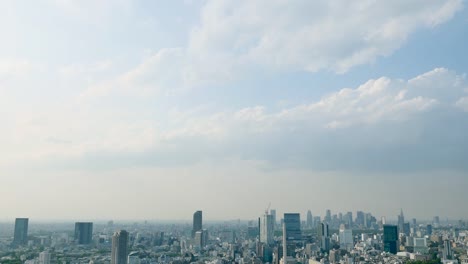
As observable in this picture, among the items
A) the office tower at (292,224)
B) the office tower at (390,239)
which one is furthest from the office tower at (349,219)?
the office tower at (390,239)

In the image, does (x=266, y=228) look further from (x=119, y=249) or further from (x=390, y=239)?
(x=119, y=249)

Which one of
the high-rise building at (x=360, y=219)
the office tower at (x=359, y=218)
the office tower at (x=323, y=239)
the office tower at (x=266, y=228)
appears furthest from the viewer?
the office tower at (x=359, y=218)

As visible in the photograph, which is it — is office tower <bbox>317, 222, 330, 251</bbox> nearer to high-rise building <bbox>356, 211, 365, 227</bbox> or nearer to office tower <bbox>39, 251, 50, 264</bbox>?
office tower <bbox>39, 251, 50, 264</bbox>

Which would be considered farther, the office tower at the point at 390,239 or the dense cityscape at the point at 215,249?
the office tower at the point at 390,239

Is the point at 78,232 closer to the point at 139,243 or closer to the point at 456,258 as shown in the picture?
the point at 139,243

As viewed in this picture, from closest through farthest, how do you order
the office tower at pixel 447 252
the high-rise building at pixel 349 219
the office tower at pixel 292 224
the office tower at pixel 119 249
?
1. the office tower at pixel 119 249
2. the office tower at pixel 447 252
3. the office tower at pixel 292 224
4. the high-rise building at pixel 349 219

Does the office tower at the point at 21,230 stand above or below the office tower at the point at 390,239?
above

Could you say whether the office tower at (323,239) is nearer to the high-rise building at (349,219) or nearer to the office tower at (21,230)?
the high-rise building at (349,219)
